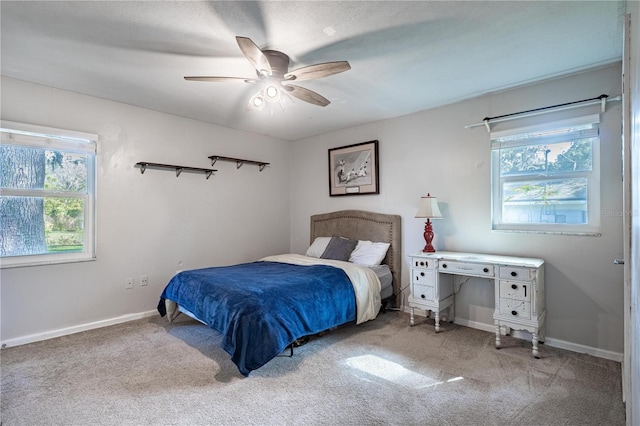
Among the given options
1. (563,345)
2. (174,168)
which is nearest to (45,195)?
(174,168)

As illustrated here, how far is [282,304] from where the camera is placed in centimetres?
251

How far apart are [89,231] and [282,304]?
2327 millimetres

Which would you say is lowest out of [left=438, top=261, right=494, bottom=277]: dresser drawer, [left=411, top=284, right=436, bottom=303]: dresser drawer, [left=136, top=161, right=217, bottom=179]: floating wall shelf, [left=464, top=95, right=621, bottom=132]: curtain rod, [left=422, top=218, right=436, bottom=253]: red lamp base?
[left=411, top=284, right=436, bottom=303]: dresser drawer

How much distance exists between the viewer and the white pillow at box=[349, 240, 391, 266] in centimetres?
381

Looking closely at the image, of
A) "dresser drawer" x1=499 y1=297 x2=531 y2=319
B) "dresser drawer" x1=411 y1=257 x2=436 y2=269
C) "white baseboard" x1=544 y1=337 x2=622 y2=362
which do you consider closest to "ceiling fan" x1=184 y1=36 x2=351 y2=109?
"dresser drawer" x1=411 y1=257 x2=436 y2=269

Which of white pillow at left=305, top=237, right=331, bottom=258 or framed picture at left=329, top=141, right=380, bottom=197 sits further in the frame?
white pillow at left=305, top=237, right=331, bottom=258

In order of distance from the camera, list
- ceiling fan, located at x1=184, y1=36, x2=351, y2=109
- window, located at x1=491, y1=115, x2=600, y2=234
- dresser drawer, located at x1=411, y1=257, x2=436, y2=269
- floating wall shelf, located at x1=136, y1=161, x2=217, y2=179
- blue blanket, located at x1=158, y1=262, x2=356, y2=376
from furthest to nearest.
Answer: floating wall shelf, located at x1=136, y1=161, x2=217, y2=179
dresser drawer, located at x1=411, y1=257, x2=436, y2=269
window, located at x1=491, y1=115, x2=600, y2=234
blue blanket, located at x1=158, y1=262, x2=356, y2=376
ceiling fan, located at x1=184, y1=36, x2=351, y2=109

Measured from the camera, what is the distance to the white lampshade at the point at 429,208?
11.0 ft

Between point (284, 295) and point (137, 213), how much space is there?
218 centimetres

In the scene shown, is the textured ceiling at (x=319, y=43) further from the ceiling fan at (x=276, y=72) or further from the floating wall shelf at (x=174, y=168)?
the floating wall shelf at (x=174, y=168)

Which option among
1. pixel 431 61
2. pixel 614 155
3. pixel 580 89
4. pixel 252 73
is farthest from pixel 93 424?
pixel 580 89

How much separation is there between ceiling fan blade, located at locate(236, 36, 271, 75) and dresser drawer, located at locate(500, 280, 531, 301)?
2597 millimetres

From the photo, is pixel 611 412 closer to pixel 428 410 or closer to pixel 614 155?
pixel 428 410

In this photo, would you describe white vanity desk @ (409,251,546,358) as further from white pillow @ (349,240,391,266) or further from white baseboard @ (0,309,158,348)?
white baseboard @ (0,309,158,348)
